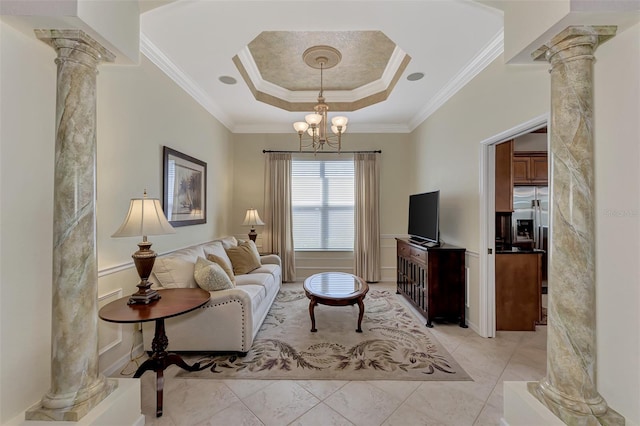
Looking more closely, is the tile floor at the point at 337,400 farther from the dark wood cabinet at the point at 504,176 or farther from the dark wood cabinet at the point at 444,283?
the dark wood cabinet at the point at 504,176

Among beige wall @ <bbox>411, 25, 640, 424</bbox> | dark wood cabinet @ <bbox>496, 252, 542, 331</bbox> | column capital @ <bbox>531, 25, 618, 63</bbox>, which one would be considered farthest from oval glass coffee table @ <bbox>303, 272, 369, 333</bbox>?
column capital @ <bbox>531, 25, 618, 63</bbox>

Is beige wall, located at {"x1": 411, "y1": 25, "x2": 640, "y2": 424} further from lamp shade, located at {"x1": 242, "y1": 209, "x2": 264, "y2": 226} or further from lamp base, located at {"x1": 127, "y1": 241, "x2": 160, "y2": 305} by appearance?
lamp shade, located at {"x1": 242, "y1": 209, "x2": 264, "y2": 226}

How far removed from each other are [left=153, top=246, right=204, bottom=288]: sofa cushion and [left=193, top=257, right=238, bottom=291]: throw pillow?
0.08 metres

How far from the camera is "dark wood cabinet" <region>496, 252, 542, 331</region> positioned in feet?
10.3

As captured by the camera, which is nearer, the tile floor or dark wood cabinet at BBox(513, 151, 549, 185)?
the tile floor

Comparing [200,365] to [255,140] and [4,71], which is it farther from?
[255,140]

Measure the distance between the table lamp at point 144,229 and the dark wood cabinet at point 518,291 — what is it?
3471 millimetres

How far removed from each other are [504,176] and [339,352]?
9.65ft

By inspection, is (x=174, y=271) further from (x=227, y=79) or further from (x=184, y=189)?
(x=227, y=79)

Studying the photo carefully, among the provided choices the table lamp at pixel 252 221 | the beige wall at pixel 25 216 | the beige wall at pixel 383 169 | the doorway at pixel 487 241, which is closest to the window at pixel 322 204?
the beige wall at pixel 383 169

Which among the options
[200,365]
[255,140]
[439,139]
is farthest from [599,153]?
[255,140]

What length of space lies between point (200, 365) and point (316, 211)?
3.52m

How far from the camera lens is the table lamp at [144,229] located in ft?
6.64

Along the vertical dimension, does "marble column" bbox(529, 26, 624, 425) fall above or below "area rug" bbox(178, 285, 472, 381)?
above
